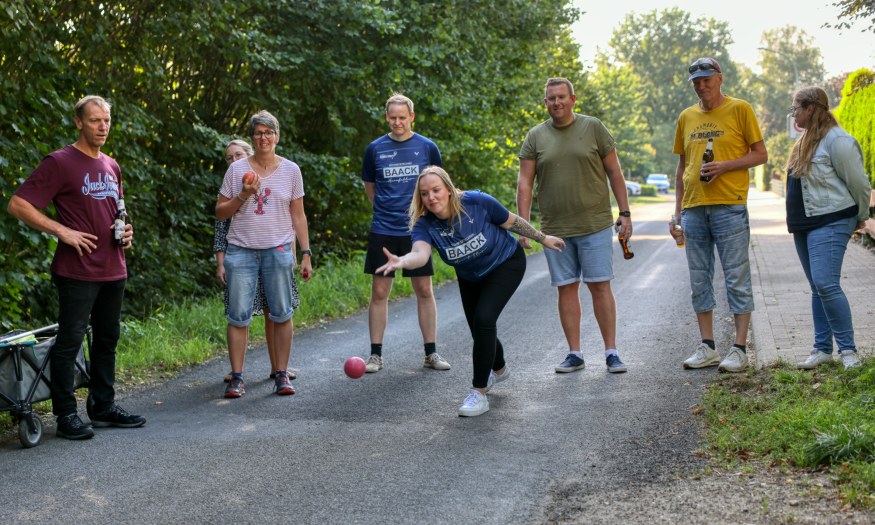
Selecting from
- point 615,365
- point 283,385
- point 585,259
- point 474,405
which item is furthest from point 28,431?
point 615,365

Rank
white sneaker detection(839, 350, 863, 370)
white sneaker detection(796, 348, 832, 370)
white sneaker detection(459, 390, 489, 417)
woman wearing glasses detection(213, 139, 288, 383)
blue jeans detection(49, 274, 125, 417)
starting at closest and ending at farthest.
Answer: blue jeans detection(49, 274, 125, 417), white sneaker detection(459, 390, 489, 417), white sneaker detection(839, 350, 863, 370), white sneaker detection(796, 348, 832, 370), woman wearing glasses detection(213, 139, 288, 383)

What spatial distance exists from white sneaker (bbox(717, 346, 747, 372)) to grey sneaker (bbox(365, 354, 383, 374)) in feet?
8.72

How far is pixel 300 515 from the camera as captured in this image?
4559 mm

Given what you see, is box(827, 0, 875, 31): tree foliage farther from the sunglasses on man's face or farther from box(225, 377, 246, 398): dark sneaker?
box(225, 377, 246, 398): dark sneaker

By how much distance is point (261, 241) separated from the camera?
728 centimetres

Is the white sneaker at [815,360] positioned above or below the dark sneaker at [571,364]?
above

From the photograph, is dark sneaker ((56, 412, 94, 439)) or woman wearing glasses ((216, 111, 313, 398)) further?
woman wearing glasses ((216, 111, 313, 398))

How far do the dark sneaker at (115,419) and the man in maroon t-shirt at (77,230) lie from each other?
0.79 feet

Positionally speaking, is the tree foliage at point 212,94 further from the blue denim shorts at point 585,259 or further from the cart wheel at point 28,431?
the blue denim shorts at point 585,259

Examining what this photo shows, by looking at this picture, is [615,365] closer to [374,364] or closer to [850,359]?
[850,359]

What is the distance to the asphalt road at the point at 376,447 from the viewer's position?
15.5ft

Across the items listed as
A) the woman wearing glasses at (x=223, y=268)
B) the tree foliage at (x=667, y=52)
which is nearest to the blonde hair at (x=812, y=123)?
the woman wearing glasses at (x=223, y=268)

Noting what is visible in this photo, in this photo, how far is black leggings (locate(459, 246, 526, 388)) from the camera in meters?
6.46

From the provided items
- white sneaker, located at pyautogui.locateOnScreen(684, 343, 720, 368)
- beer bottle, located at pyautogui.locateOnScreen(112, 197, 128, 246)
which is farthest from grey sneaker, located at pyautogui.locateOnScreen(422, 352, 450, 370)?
beer bottle, located at pyautogui.locateOnScreen(112, 197, 128, 246)
